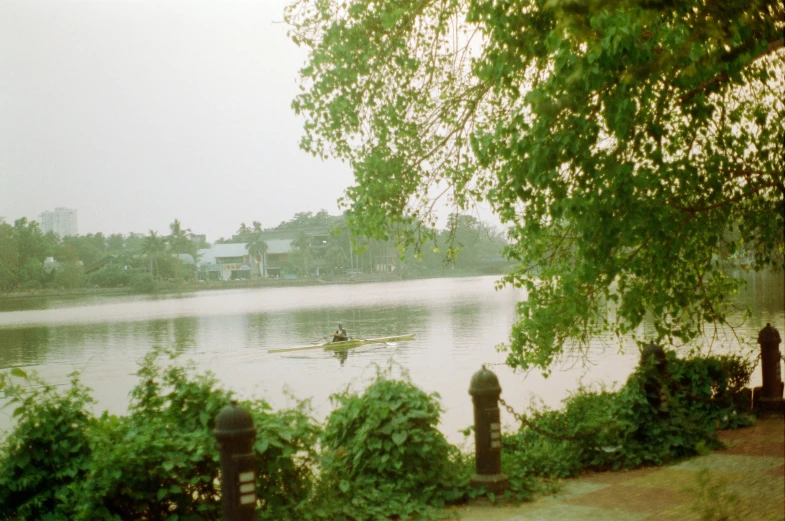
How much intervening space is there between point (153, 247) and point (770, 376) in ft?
349

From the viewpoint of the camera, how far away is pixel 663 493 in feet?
23.3

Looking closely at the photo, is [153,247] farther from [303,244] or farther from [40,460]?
[40,460]

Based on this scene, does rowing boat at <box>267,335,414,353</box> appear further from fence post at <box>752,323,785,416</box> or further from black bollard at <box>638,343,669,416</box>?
black bollard at <box>638,343,669,416</box>

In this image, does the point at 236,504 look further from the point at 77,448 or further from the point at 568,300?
the point at 568,300

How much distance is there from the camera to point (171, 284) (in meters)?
104

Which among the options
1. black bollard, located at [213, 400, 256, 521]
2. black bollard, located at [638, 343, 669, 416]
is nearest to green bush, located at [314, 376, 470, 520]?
black bollard, located at [213, 400, 256, 521]

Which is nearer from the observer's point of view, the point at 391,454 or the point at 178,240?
the point at 391,454

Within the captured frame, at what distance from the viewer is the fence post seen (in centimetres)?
1069

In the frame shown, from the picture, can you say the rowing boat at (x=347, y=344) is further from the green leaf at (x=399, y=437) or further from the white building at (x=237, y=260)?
the white building at (x=237, y=260)

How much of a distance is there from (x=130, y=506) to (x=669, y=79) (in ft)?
19.6

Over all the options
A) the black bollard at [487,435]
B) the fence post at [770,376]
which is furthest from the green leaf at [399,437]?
the fence post at [770,376]

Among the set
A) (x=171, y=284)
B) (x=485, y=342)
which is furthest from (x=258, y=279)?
(x=485, y=342)

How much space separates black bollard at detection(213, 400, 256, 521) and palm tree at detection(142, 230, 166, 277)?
99.9 metres

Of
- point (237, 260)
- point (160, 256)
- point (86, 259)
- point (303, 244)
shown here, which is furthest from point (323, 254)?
point (86, 259)
